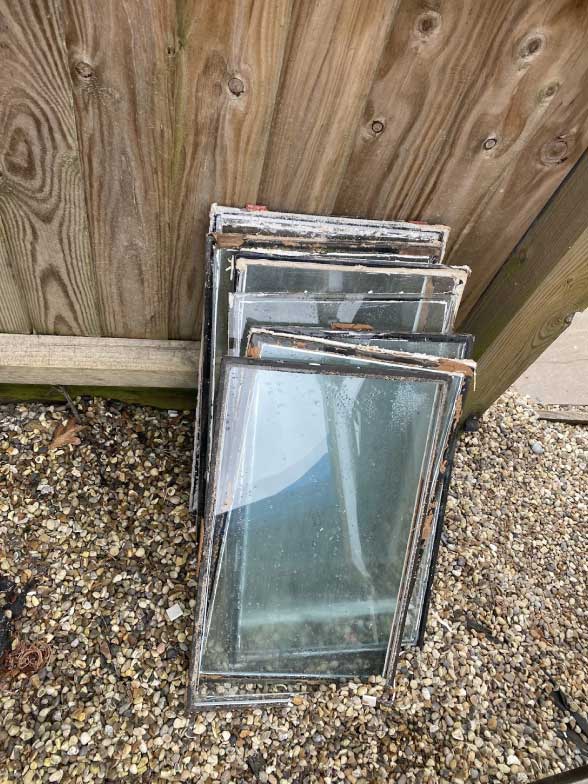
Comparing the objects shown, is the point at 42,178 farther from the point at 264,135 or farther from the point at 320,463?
the point at 320,463

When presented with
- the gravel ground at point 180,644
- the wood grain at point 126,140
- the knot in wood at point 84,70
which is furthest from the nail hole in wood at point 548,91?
the gravel ground at point 180,644

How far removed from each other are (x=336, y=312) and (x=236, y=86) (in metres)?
0.66

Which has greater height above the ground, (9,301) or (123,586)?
(9,301)

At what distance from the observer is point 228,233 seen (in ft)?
5.39

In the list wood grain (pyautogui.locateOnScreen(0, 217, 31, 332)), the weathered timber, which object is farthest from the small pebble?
wood grain (pyautogui.locateOnScreen(0, 217, 31, 332))

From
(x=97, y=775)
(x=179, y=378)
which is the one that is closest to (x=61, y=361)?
(x=179, y=378)

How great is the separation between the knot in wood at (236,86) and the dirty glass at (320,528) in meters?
0.74

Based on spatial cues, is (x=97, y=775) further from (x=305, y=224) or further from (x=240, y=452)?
(x=305, y=224)

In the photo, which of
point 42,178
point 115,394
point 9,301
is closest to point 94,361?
point 115,394

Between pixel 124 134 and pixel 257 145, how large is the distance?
35 centimetres

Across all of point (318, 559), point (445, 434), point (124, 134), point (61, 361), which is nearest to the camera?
point (124, 134)

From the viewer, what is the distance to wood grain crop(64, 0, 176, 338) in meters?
1.27

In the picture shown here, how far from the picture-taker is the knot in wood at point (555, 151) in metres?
1.64

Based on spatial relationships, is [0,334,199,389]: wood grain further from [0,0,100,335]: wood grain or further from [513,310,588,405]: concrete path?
[513,310,588,405]: concrete path
